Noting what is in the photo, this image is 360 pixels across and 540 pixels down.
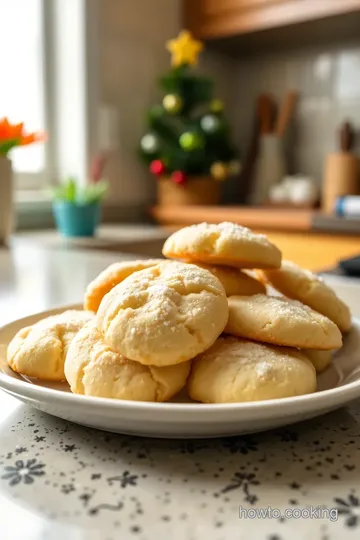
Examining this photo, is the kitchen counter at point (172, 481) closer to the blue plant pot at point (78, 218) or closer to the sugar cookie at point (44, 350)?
the sugar cookie at point (44, 350)

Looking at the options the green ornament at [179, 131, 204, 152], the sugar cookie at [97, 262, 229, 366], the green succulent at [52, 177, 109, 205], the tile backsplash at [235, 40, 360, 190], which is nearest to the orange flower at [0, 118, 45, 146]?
the green succulent at [52, 177, 109, 205]

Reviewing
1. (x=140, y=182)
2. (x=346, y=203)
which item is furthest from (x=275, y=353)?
(x=140, y=182)

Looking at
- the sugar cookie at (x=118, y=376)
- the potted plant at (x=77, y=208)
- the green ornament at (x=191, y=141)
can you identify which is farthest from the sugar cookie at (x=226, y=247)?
the green ornament at (x=191, y=141)

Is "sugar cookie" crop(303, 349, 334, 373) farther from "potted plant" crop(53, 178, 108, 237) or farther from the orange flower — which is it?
"potted plant" crop(53, 178, 108, 237)

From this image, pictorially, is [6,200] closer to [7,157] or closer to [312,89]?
[7,157]

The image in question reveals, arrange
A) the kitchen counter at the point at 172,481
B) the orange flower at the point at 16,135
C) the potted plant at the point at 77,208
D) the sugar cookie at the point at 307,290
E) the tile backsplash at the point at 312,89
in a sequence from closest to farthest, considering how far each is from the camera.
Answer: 1. the kitchen counter at the point at 172,481
2. the sugar cookie at the point at 307,290
3. the orange flower at the point at 16,135
4. the potted plant at the point at 77,208
5. the tile backsplash at the point at 312,89

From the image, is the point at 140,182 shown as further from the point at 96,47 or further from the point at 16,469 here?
the point at 16,469

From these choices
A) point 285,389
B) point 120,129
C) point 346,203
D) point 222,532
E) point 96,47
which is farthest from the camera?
point 120,129
